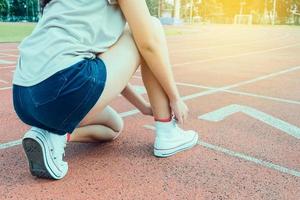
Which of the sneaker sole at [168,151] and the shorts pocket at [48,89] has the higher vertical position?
the shorts pocket at [48,89]

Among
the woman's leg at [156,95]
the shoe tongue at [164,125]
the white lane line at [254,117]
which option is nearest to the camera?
the woman's leg at [156,95]

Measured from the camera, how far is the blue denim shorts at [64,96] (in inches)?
80.4

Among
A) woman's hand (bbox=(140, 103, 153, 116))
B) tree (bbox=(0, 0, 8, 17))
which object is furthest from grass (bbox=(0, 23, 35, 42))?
tree (bbox=(0, 0, 8, 17))

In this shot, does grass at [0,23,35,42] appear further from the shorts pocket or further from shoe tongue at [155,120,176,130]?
the shorts pocket

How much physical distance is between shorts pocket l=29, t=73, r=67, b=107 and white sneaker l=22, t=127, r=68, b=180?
0.66 feet

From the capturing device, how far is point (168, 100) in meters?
2.52

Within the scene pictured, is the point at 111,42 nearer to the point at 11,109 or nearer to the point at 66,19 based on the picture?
the point at 66,19

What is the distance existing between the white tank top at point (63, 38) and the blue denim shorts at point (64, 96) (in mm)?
43

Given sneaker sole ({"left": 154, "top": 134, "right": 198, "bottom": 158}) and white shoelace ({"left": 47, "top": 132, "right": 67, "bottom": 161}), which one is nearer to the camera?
white shoelace ({"left": 47, "top": 132, "right": 67, "bottom": 161})

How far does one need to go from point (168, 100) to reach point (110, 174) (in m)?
0.60

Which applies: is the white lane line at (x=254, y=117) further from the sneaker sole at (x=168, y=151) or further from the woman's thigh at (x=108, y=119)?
the woman's thigh at (x=108, y=119)

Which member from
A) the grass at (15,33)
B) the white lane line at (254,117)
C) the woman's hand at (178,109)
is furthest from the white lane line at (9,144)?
the grass at (15,33)

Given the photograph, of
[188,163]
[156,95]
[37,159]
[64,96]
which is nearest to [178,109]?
[156,95]

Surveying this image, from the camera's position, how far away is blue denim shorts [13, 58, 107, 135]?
2.04 m
